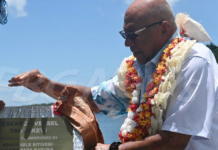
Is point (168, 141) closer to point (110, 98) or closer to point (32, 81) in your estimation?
point (110, 98)

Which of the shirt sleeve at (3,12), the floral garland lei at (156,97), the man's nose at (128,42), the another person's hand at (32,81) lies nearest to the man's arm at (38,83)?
the another person's hand at (32,81)

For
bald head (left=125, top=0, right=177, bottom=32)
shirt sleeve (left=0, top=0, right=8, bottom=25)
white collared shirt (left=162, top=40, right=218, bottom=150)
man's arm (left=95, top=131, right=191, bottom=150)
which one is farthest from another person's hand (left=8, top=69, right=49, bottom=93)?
white collared shirt (left=162, top=40, right=218, bottom=150)

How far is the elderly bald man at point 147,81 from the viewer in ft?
6.00

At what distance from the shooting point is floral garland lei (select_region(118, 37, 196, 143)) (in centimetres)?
196

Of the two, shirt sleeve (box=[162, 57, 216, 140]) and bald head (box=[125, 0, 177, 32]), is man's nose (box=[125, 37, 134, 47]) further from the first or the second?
shirt sleeve (box=[162, 57, 216, 140])

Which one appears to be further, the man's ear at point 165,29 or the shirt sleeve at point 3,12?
the man's ear at point 165,29

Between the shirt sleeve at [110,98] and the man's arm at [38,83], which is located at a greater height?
the man's arm at [38,83]

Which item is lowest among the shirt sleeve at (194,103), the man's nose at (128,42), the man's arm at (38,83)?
the shirt sleeve at (194,103)

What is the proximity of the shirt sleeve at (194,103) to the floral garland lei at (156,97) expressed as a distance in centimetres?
9

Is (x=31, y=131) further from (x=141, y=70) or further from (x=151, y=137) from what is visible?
(x=141, y=70)

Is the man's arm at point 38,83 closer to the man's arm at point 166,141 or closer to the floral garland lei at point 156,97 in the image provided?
the floral garland lei at point 156,97

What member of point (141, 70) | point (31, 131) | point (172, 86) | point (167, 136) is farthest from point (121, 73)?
point (31, 131)

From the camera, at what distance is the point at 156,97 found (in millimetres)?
1982

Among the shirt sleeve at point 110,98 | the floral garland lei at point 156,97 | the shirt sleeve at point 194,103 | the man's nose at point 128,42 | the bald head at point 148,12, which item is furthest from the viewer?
the shirt sleeve at point 110,98
